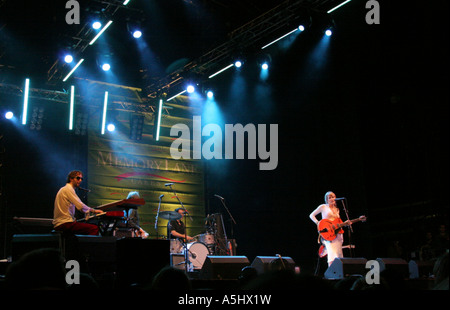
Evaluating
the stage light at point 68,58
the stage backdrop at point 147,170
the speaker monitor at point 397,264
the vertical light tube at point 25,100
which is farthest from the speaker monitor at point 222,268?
the vertical light tube at point 25,100

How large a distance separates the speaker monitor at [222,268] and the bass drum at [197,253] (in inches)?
130

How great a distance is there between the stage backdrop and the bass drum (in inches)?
38.8

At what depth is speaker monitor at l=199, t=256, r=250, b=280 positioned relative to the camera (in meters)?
6.93

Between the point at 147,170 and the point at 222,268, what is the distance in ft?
19.2

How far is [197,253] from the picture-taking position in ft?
34.7

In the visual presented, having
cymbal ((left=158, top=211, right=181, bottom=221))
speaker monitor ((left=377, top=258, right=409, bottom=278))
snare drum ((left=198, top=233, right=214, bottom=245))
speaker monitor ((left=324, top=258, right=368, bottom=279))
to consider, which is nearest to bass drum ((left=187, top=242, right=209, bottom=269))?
snare drum ((left=198, top=233, right=214, bottom=245))

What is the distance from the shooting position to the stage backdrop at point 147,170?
11.7 meters

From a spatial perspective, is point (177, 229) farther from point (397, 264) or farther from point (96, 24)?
point (397, 264)

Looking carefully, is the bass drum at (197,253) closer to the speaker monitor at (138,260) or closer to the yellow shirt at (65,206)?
the yellow shirt at (65,206)

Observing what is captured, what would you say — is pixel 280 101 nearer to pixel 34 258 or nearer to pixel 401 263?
pixel 401 263

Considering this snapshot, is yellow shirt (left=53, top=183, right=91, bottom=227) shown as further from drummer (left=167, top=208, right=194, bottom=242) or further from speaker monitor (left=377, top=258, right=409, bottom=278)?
speaker monitor (left=377, top=258, right=409, bottom=278)
